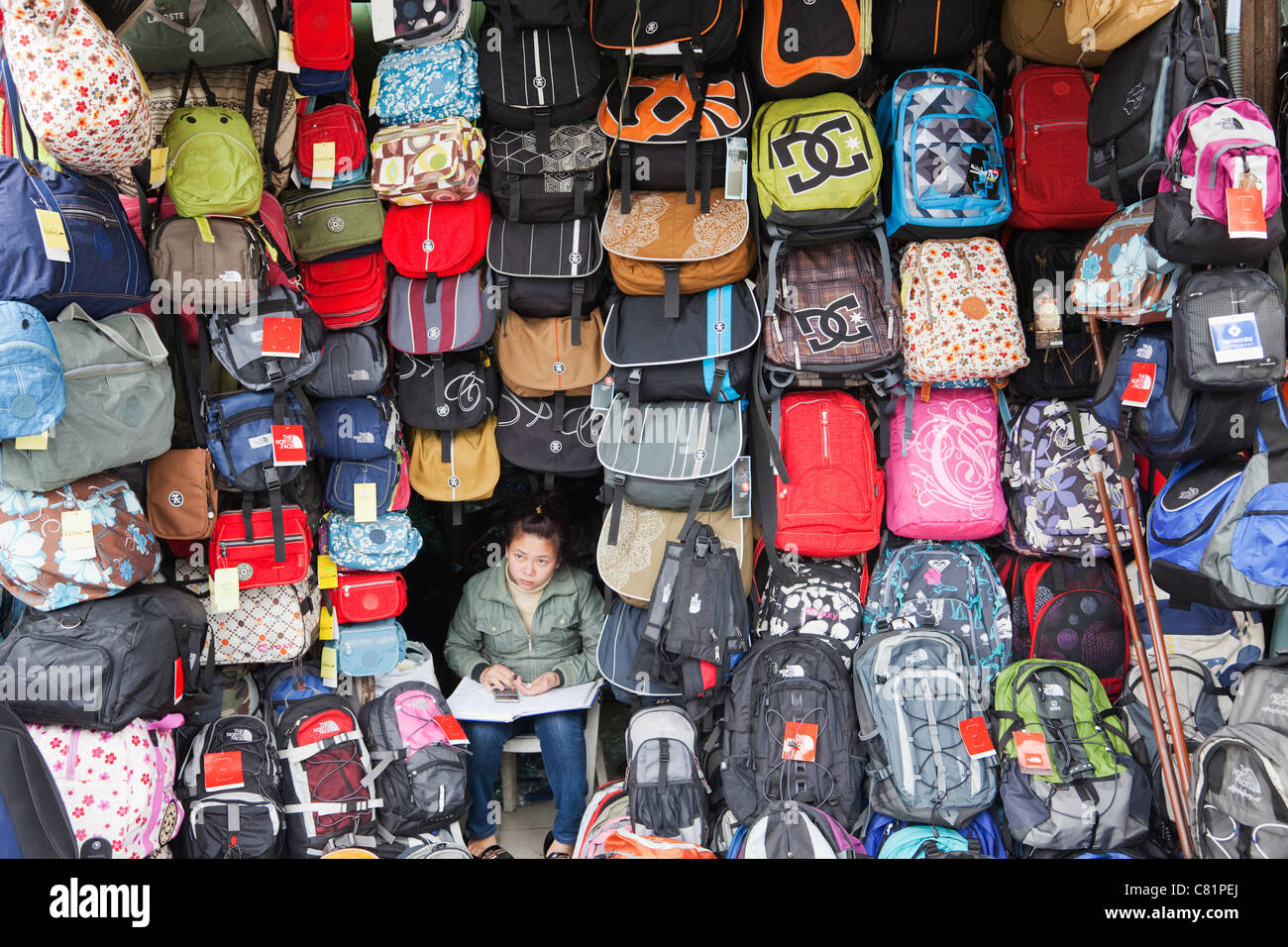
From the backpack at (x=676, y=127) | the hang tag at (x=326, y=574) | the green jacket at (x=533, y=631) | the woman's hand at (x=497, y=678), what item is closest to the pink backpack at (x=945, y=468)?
the backpack at (x=676, y=127)

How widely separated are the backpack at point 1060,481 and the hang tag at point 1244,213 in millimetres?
1276

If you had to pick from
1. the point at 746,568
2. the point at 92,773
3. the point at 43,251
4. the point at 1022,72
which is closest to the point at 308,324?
A: the point at 43,251

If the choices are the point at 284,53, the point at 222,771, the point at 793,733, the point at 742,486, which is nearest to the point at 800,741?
the point at 793,733

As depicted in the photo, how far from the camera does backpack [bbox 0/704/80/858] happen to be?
1.87 metres

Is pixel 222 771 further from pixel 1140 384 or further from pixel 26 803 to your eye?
pixel 1140 384

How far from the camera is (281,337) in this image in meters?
3.58

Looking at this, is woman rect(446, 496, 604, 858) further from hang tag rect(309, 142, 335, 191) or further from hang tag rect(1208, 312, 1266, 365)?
hang tag rect(1208, 312, 1266, 365)

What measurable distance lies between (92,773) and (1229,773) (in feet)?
10.1

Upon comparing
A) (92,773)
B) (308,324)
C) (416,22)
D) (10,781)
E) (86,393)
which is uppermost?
(416,22)

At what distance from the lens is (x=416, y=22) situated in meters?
3.91

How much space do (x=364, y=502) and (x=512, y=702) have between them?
98 cm

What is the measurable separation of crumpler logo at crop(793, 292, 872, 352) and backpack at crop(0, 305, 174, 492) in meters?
2.17
